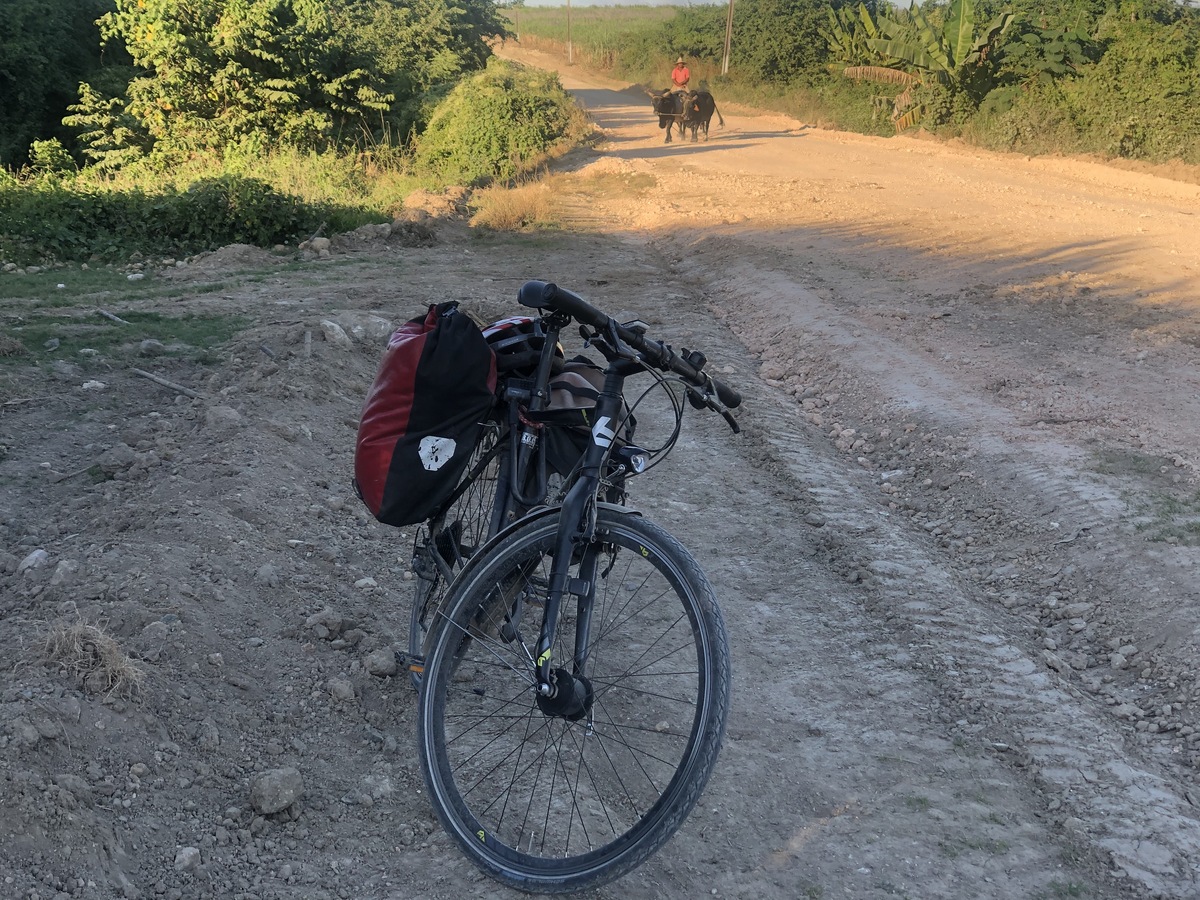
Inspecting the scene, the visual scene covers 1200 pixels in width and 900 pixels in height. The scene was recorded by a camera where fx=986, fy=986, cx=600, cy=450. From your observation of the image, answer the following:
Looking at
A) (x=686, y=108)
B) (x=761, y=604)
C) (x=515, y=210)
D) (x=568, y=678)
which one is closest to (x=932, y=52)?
(x=686, y=108)

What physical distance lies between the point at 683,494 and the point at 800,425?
57.0 inches

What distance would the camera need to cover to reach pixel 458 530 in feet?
10.3

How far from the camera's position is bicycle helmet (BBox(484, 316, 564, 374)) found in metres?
2.76

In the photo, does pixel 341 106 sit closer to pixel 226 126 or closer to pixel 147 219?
pixel 226 126

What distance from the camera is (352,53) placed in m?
18.6

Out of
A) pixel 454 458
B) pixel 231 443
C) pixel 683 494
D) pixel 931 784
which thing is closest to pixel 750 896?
pixel 931 784

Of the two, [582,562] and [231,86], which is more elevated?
[231,86]

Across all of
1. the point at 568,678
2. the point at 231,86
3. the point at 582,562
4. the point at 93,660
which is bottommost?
the point at 93,660

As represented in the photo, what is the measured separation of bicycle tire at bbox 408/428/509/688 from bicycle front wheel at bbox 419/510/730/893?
0.23 metres

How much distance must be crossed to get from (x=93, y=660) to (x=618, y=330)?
6.37 feet

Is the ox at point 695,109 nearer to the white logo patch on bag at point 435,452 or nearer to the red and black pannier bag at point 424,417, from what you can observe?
the red and black pannier bag at point 424,417

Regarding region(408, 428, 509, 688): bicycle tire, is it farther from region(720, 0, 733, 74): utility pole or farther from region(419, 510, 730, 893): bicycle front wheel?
region(720, 0, 733, 74): utility pole

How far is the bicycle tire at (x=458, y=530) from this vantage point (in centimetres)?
294

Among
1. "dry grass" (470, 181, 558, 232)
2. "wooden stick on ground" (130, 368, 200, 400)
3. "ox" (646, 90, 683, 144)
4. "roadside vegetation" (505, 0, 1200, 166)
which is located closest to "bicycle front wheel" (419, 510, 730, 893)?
"wooden stick on ground" (130, 368, 200, 400)
